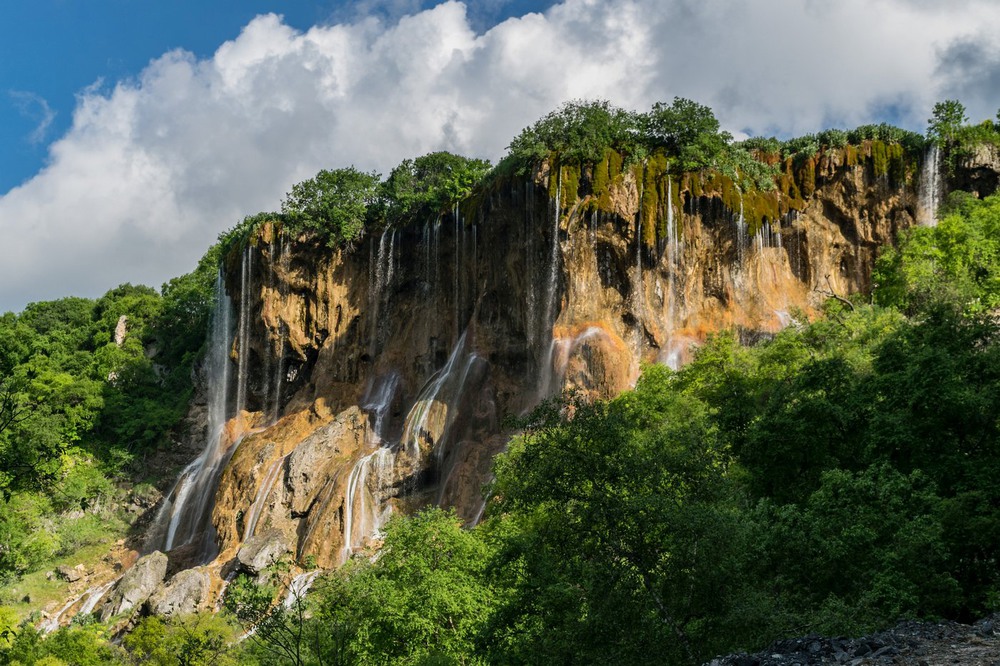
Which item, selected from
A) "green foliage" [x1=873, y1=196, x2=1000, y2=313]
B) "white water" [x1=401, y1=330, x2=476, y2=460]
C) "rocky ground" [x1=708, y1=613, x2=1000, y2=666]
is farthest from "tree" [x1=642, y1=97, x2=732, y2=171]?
"rocky ground" [x1=708, y1=613, x2=1000, y2=666]

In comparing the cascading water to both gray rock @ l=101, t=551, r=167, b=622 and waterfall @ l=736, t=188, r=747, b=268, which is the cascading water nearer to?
gray rock @ l=101, t=551, r=167, b=622

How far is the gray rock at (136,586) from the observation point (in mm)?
36938

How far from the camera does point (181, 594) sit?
3388cm

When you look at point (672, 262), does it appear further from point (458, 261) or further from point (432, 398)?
point (432, 398)

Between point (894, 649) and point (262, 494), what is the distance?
33.5m

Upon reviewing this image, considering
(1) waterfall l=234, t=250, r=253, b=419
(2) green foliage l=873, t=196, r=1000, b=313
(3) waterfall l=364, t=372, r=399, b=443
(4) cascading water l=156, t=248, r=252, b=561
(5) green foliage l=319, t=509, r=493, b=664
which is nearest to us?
(5) green foliage l=319, t=509, r=493, b=664

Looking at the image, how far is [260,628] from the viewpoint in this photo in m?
14.2

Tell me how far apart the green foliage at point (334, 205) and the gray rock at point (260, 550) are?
18.5 metres

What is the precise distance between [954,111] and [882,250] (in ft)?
22.4

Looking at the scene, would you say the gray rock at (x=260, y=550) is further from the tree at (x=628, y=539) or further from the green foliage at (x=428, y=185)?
the tree at (x=628, y=539)

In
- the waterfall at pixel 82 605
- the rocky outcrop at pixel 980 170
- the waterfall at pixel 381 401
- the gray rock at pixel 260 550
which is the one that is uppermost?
the rocky outcrop at pixel 980 170

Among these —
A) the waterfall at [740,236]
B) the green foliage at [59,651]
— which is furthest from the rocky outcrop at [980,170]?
the green foliage at [59,651]

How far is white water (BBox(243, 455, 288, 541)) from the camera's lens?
1553 inches

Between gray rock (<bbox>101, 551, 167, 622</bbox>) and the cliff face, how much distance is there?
278 cm
